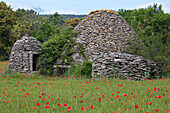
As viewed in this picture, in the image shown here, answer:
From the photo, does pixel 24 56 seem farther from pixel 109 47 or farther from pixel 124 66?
pixel 124 66

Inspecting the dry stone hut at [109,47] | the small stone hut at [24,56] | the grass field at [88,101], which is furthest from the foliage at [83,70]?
the grass field at [88,101]

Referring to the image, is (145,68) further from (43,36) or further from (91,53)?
(43,36)

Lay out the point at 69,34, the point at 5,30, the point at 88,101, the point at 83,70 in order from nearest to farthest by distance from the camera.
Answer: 1. the point at 88,101
2. the point at 83,70
3. the point at 69,34
4. the point at 5,30

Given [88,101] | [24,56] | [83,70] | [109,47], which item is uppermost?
[109,47]

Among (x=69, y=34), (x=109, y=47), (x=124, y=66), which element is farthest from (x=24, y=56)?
(x=124, y=66)

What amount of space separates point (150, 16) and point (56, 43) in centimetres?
1754

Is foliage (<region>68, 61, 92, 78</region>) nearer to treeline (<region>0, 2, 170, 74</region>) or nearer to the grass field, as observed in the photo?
treeline (<region>0, 2, 170, 74</region>)

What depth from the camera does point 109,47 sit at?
13242 mm

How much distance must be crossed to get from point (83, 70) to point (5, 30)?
23.4 metres

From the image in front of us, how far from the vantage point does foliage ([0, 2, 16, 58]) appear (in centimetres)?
3038

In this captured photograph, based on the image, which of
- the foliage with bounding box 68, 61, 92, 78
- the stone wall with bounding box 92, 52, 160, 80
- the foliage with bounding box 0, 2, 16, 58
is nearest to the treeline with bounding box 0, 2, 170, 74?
the foliage with bounding box 0, 2, 16, 58

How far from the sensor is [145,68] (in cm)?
1072

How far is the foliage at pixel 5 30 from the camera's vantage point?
30.4 metres

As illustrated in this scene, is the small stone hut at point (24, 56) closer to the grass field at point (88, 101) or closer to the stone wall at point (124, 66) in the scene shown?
the stone wall at point (124, 66)
